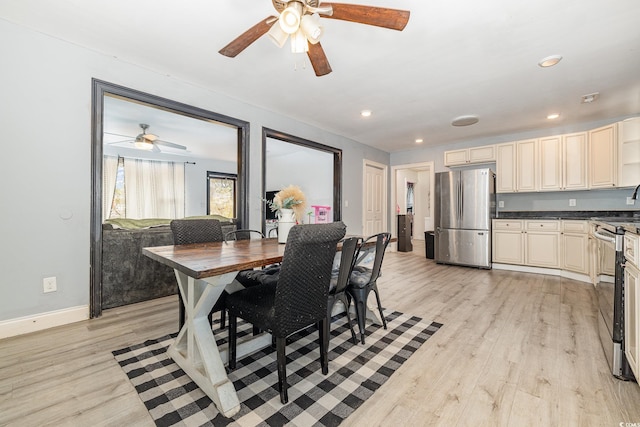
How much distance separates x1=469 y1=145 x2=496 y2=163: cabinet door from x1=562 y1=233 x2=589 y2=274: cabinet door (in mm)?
1644

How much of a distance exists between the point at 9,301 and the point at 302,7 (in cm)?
295

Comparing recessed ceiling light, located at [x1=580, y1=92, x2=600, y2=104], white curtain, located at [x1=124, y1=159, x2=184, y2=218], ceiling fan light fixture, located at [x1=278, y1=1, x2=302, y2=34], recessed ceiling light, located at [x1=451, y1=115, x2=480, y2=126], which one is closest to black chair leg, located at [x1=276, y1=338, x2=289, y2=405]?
ceiling fan light fixture, located at [x1=278, y1=1, x2=302, y2=34]

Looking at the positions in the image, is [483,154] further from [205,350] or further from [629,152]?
[205,350]

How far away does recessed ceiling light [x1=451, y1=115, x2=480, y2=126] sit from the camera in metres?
4.02

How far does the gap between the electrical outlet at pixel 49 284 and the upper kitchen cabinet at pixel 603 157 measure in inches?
249

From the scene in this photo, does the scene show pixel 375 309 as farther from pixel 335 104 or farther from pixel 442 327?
pixel 335 104

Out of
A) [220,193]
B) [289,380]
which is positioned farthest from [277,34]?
[220,193]

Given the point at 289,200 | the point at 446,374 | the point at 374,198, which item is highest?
the point at 374,198

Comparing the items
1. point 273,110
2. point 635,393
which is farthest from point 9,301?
point 635,393

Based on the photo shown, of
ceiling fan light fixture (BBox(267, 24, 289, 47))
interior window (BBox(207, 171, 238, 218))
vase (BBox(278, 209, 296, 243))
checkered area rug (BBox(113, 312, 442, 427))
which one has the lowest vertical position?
checkered area rug (BBox(113, 312, 442, 427))

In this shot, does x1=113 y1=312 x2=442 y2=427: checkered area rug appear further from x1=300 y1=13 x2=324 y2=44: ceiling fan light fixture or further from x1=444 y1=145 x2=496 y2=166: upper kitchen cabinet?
x1=444 y1=145 x2=496 y2=166: upper kitchen cabinet

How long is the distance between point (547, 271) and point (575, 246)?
1.83 feet

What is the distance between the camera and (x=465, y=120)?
4102 millimetres

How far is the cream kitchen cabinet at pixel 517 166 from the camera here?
439 cm
